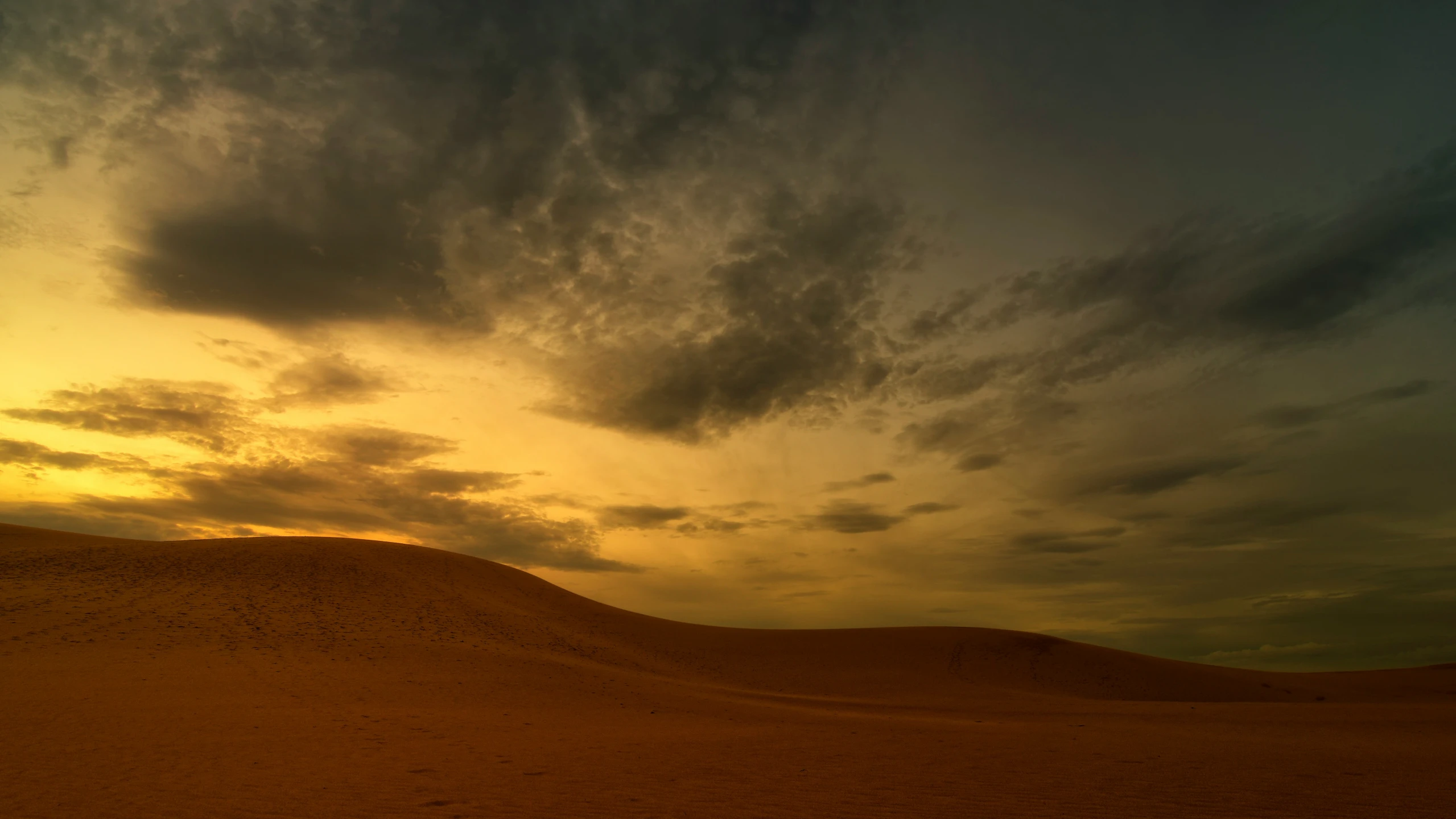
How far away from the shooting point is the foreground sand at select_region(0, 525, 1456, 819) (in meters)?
10.3

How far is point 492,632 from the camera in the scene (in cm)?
3688

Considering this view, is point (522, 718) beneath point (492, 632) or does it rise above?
beneath

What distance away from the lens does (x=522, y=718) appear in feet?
66.6

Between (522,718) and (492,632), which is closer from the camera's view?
(522,718)

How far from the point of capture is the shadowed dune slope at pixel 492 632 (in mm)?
30266

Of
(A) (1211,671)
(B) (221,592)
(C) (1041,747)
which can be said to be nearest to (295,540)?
(B) (221,592)

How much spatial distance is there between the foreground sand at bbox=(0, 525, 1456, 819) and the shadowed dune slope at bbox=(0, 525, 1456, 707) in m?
0.25

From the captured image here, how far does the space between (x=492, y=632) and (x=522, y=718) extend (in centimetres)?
1792

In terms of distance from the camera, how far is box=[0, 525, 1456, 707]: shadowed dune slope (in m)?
30.3

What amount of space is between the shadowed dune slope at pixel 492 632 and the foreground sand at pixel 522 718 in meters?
0.25

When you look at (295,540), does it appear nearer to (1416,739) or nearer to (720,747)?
(720,747)

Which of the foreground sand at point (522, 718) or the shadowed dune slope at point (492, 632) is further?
the shadowed dune slope at point (492, 632)

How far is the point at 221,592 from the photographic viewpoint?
34.8 meters

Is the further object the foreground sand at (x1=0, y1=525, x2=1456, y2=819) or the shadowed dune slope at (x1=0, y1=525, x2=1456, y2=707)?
the shadowed dune slope at (x1=0, y1=525, x2=1456, y2=707)
